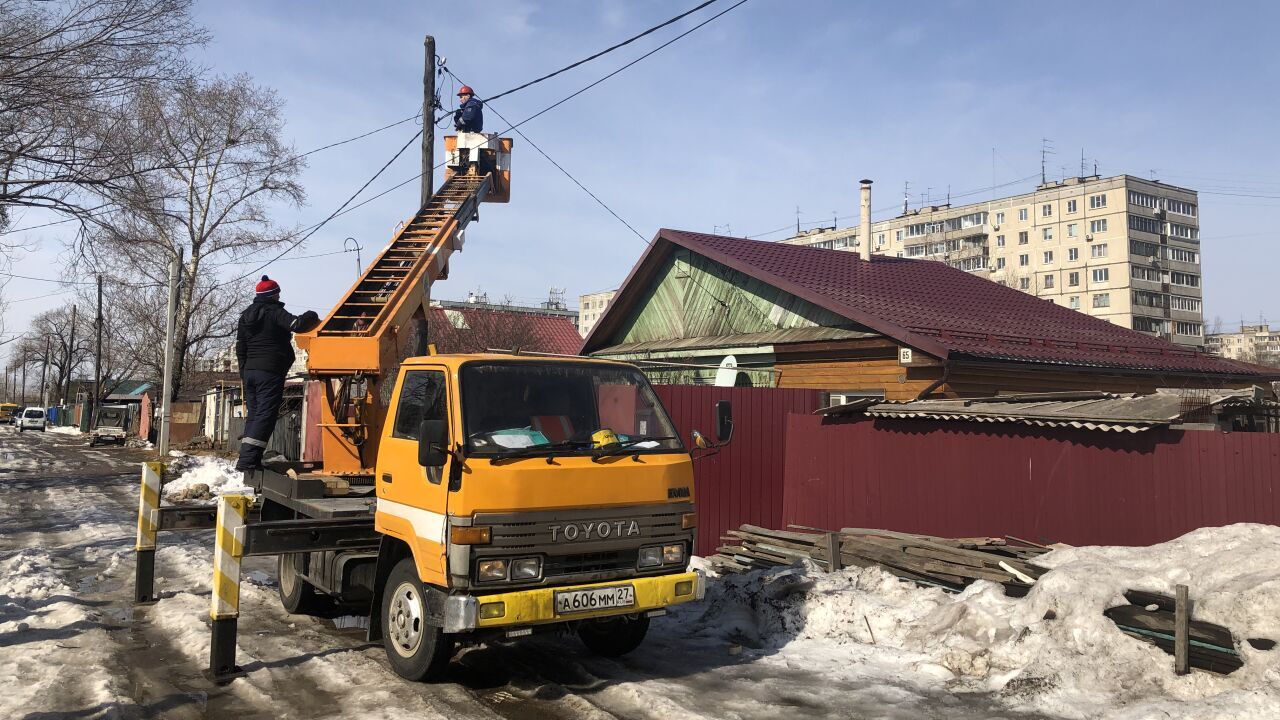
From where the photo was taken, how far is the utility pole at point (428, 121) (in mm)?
13758

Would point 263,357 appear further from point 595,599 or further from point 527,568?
point 595,599

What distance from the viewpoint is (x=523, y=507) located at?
5.27 m

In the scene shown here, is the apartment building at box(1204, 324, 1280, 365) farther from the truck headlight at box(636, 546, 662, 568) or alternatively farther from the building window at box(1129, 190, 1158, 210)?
the truck headlight at box(636, 546, 662, 568)

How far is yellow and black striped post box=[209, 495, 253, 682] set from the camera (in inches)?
231

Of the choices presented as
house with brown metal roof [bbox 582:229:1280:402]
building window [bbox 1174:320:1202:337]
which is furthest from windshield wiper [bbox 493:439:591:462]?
building window [bbox 1174:320:1202:337]

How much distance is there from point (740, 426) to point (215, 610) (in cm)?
687

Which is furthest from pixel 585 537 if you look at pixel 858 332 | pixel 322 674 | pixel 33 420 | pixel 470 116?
pixel 33 420

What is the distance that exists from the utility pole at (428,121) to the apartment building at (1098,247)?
2680 inches

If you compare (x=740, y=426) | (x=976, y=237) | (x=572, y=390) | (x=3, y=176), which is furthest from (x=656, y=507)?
(x=976, y=237)

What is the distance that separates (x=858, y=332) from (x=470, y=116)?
7328 millimetres

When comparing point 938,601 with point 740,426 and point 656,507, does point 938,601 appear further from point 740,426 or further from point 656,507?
point 740,426

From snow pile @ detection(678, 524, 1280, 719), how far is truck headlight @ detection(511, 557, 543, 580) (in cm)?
236

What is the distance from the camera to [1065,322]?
17828 millimetres

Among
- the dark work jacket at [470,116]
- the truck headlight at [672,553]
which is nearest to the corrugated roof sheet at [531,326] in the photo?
the dark work jacket at [470,116]
